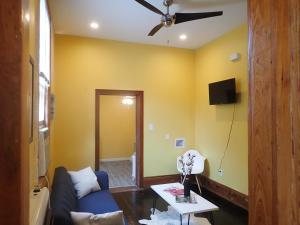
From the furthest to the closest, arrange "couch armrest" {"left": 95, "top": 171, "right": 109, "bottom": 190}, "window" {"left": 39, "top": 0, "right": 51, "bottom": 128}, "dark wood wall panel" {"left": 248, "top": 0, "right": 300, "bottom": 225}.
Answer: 1. "couch armrest" {"left": 95, "top": 171, "right": 109, "bottom": 190}
2. "window" {"left": 39, "top": 0, "right": 51, "bottom": 128}
3. "dark wood wall panel" {"left": 248, "top": 0, "right": 300, "bottom": 225}

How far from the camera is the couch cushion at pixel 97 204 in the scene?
2779 millimetres

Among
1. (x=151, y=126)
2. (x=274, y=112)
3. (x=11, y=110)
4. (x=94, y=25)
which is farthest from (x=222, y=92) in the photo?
(x=11, y=110)

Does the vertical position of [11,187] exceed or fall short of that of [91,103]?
it falls short

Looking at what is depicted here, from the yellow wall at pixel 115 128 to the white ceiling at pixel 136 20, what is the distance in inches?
132

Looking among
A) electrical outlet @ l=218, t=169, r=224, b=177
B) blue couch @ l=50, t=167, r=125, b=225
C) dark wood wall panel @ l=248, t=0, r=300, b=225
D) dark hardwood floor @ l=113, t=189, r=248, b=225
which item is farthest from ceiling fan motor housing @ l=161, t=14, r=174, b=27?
electrical outlet @ l=218, t=169, r=224, b=177

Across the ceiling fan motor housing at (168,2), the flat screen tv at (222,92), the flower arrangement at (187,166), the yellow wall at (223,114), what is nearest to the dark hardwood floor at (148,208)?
the yellow wall at (223,114)

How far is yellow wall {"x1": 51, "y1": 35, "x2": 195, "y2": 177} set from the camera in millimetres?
4586

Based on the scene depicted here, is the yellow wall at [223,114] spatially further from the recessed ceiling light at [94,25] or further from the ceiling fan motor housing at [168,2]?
the recessed ceiling light at [94,25]

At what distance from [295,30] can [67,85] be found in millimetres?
4432

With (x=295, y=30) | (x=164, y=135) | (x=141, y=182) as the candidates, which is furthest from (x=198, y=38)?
(x=295, y=30)

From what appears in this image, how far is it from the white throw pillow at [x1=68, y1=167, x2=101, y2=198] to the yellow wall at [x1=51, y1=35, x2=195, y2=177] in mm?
1095

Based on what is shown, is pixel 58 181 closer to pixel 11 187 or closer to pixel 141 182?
pixel 11 187

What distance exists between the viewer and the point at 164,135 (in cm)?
530

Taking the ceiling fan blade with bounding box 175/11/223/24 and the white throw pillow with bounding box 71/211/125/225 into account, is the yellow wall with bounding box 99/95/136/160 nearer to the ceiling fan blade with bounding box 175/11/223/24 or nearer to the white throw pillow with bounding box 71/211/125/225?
the ceiling fan blade with bounding box 175/11/223/24
